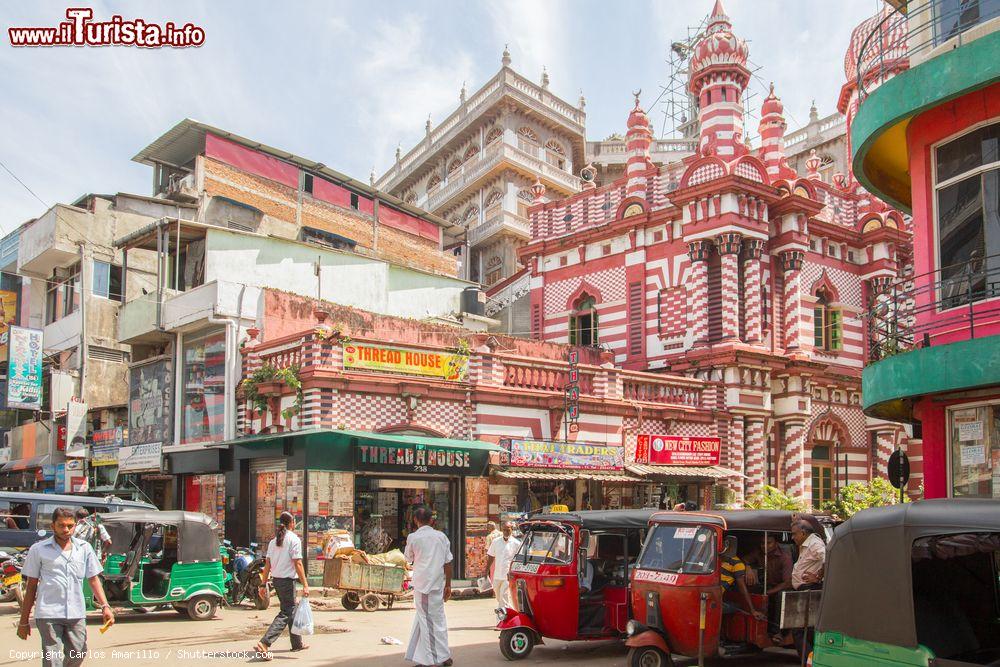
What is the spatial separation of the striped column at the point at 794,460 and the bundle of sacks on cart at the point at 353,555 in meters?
15.1

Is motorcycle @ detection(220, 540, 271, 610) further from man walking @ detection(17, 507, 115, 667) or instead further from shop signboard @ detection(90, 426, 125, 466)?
shop signboard @ detection(90, 426, 125, 466)

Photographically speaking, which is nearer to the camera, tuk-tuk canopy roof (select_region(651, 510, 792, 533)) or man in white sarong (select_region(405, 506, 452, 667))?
man in white sarong (select_region(405, 506, 452, 667))

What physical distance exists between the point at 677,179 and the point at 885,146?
654 inches

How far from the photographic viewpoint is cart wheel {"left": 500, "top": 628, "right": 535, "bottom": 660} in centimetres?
1174

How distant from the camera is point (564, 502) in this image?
22.7 metres

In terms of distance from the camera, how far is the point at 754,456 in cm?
2684

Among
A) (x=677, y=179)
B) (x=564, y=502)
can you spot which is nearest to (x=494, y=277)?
(x=677, y=179)

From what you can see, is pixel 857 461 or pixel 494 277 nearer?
pixel 857 461

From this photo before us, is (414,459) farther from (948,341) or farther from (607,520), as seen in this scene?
(948,341)

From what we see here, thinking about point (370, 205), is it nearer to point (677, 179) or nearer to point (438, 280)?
point (438, 280)

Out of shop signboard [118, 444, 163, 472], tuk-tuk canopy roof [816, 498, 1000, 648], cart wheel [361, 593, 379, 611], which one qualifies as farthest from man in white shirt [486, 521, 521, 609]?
shop signboard [118, 444, 163, 472]

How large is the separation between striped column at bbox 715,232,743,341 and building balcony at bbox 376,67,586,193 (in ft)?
64.4

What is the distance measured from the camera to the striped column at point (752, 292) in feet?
89.0

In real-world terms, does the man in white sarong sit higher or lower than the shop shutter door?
lower
